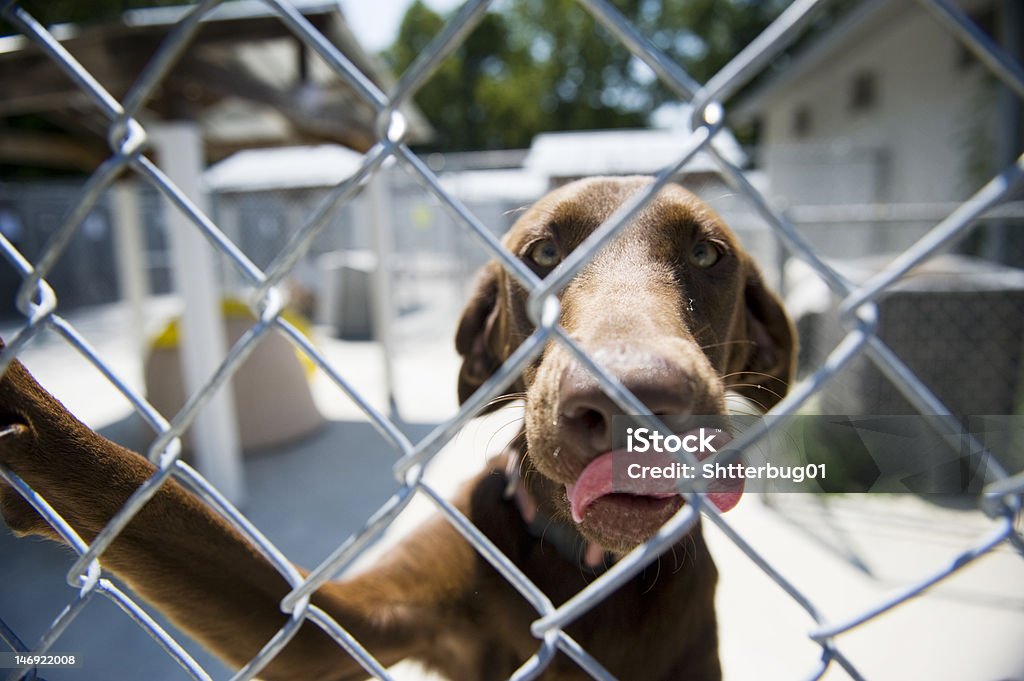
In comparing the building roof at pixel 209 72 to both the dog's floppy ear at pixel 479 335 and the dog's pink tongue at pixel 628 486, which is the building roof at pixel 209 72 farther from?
the dog's pink tongue at pixel 628 486

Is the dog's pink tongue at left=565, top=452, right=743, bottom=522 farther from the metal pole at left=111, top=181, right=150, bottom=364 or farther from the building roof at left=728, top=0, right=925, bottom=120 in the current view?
the building roof at left=728, top=0, right=925, bottom=120

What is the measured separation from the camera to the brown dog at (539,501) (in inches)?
39.2


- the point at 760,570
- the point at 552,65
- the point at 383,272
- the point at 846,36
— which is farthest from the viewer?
the point at 552,65

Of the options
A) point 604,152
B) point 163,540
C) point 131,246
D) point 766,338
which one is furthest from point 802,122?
point 163,540

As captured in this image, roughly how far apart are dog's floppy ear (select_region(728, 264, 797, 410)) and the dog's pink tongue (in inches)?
42.2

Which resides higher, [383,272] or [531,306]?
[383,272]

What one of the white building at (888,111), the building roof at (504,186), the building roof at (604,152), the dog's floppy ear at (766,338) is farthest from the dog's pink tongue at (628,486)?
the building roof at (504,186)

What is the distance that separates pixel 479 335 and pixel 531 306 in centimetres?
156

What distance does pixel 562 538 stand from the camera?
155cm

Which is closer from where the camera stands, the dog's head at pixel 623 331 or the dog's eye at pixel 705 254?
the dog's head at pixel 623 331

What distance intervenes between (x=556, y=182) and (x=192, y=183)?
564 centimetres

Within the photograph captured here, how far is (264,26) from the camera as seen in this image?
3.88 metres

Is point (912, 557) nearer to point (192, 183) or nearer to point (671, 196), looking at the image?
point (671, 196)

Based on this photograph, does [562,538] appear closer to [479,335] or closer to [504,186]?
[479,335]
